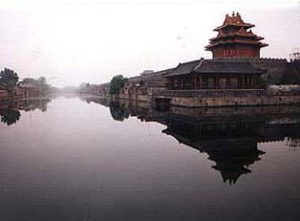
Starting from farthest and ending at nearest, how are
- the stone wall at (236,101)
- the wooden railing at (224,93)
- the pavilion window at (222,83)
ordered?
the pavilion window at (222,83) < the wooden railing at (224,93) < the stone wall at (236,101)

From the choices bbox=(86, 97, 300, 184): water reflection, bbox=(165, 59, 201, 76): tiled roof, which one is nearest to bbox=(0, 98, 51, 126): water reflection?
bbox=(86, 97, 300, 184): water reflection

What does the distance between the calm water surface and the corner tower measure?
41.5m

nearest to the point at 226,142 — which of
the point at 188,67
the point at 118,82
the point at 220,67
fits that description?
the point at 220,67

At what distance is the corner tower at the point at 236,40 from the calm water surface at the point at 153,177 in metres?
41.5

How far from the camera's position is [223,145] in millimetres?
16031

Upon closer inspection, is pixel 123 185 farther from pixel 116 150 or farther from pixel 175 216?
pixel 116 150

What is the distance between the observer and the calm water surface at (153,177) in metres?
7.81

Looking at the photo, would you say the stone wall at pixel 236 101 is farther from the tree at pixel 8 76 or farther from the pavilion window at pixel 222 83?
the tree at pixel 8 76

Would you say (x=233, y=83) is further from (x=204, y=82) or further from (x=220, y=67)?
(x=204, y=82)

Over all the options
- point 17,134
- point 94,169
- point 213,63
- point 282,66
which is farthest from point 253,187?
point 282,66

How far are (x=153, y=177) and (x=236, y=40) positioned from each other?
51.2 metres

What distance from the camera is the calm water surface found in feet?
25.6

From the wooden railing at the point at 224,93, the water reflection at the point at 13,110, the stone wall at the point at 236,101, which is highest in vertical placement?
the wooden railing at the point at 224,93

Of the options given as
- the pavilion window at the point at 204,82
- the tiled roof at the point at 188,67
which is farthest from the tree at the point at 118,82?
the pavilion window at the point at 204,82
